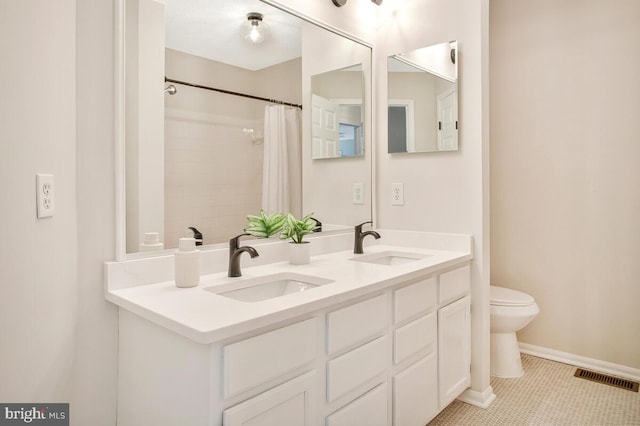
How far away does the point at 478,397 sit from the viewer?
6.96ft

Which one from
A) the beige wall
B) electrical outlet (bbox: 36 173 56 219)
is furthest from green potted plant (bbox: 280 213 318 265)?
the beige wall

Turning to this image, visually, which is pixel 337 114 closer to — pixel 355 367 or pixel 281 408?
pixel 355 367

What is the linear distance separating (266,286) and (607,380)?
2.20 metres

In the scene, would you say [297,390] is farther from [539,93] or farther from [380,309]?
[539,93]

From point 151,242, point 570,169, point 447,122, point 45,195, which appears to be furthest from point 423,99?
point 45,195

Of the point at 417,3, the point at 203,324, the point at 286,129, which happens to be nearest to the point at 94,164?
the point at 203,324

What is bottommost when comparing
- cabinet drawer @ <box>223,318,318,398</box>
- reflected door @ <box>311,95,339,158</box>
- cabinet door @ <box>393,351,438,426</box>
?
cabinet door @ <box>393,351,438,426</box>

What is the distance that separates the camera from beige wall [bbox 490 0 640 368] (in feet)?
7.90

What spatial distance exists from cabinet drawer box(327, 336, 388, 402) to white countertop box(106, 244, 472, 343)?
205 millimetres

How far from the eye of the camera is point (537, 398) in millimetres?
2184

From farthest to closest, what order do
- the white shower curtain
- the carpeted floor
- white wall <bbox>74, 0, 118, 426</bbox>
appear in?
the carpeted floor, the white shower curtain, white wall <bbox>74, 0, 118, 426</bbox>

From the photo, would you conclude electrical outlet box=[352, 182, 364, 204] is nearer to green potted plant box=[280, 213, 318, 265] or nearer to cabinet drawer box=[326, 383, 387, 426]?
green potted plant box=[280, 213, 318, 265]

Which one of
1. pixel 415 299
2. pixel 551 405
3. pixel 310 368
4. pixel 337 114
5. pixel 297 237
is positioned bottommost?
pixel 551 405

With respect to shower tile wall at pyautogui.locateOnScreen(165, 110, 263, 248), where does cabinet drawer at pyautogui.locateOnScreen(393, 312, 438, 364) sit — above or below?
below
